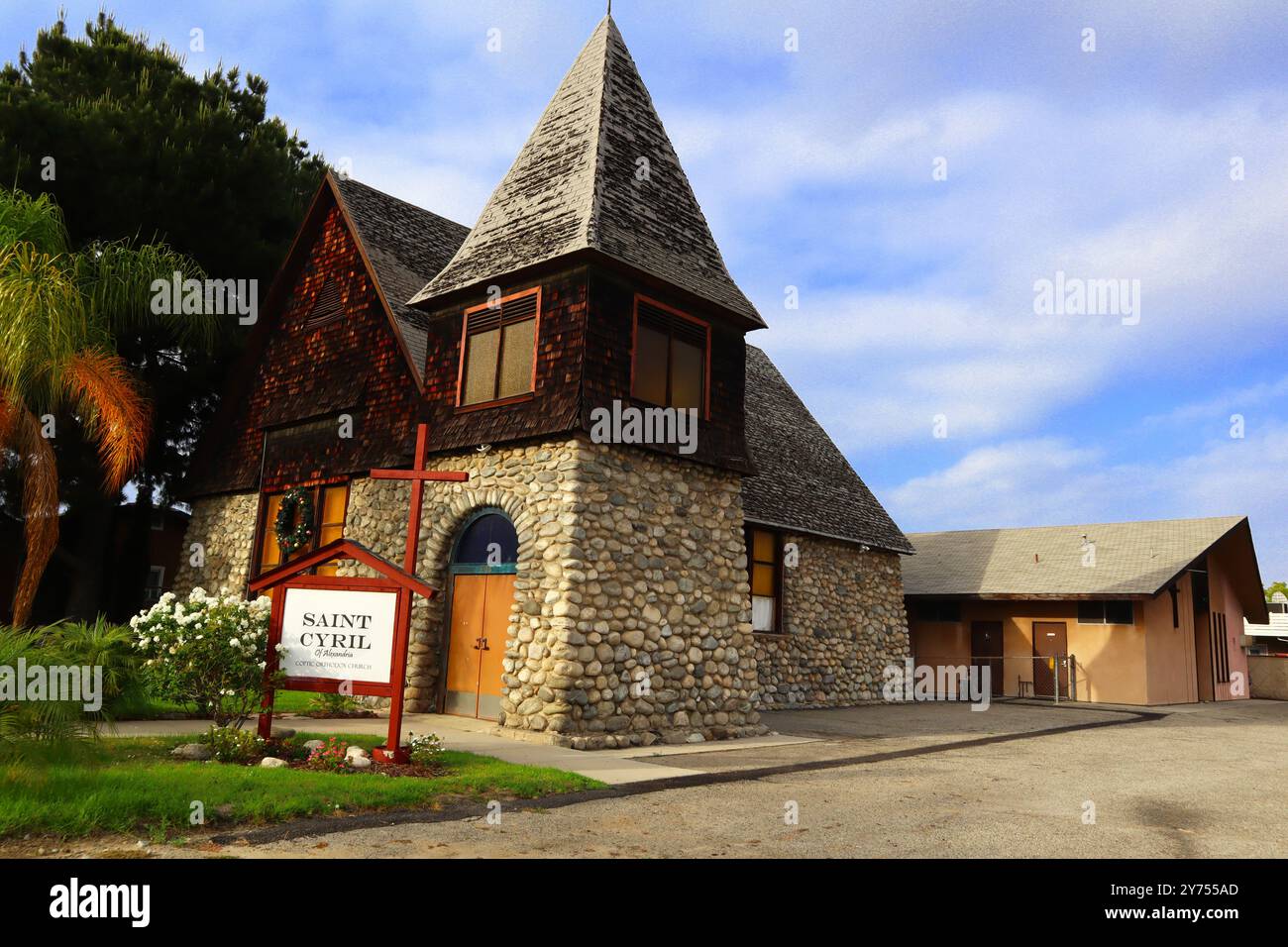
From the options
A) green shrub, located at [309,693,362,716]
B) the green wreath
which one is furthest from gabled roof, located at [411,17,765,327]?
green shrub, located at [309,693,362,716]

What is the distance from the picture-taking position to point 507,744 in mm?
11523

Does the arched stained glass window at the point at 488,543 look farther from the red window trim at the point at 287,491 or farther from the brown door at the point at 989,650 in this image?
the brown door at the point at 989,650

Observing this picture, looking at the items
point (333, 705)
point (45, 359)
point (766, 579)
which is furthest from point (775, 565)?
point (45, 359)

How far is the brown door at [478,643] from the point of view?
13.6m

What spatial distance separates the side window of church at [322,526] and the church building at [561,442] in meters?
0.06

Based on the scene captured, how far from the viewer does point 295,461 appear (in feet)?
61.6

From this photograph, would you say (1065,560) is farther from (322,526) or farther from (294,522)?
(294,522)

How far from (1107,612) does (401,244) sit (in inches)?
842

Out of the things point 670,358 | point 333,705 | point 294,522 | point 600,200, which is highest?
point 600,200

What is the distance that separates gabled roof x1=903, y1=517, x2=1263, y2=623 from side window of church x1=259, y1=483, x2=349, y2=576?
1798 centimetres

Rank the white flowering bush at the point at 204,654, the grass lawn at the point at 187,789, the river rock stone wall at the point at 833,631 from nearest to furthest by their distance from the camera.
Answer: the grass lawn at the point at 187,789 < the white flowering bush at the point at 204,654 < the river rock stone wall at the point at 833,631

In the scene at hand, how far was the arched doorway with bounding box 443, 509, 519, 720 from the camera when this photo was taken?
1363 cm

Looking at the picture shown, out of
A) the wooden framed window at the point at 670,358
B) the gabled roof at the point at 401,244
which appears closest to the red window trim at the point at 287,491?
the gabled roof at the point at 401,244
